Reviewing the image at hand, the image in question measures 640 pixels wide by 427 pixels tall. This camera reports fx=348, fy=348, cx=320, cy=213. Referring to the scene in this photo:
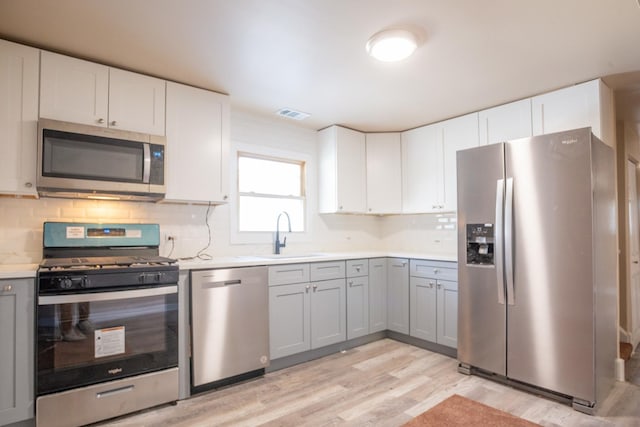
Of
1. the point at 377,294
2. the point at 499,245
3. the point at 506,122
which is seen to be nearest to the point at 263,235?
the point at 377,294

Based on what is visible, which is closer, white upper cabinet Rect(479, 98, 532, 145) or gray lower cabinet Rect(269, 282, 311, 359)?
gray lower cabinet Rect(269, 282, 311, 359)

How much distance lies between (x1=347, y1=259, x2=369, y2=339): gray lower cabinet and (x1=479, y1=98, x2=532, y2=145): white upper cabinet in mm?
1784

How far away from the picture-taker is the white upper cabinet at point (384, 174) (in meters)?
4.31

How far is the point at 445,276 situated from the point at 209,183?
234 centimetres

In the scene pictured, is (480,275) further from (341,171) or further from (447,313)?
(341,171)

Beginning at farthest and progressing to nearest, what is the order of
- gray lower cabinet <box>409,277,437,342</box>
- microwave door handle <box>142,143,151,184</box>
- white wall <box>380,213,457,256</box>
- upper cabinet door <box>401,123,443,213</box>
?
white wall <box>380,213,457,256</box> → upper cabinet door <box>401,123,443,213</box> → gray lower cabinet <box>409,277,437,342</box> → microwave door handle <box>142,143,151,184</box>

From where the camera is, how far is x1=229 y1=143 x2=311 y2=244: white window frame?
3.49 metres

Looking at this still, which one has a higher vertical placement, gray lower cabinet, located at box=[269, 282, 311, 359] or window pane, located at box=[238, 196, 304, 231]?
window pane, located at box=[238, 196, 304, 231]

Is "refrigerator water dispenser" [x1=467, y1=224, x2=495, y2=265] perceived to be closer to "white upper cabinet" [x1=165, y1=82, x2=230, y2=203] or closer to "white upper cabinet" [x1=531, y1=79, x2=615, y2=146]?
"white upper cabinet" [x1=531, y1=79, x2=615, y2=146]

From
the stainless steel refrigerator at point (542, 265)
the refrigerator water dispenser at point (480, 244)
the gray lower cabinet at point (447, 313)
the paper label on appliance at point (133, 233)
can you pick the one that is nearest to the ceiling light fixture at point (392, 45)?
the stainless steel refrigerator at point (542, 265)

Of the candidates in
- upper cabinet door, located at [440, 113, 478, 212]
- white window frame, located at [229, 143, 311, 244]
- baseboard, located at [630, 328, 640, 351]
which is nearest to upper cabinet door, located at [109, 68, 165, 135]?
white window frame, located at [229, 143, 311, 244]

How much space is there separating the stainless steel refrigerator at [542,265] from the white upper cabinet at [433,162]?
86 centimetres

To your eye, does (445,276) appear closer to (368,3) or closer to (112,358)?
(368,3)

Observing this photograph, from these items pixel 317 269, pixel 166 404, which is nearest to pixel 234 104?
pixel 317 269
